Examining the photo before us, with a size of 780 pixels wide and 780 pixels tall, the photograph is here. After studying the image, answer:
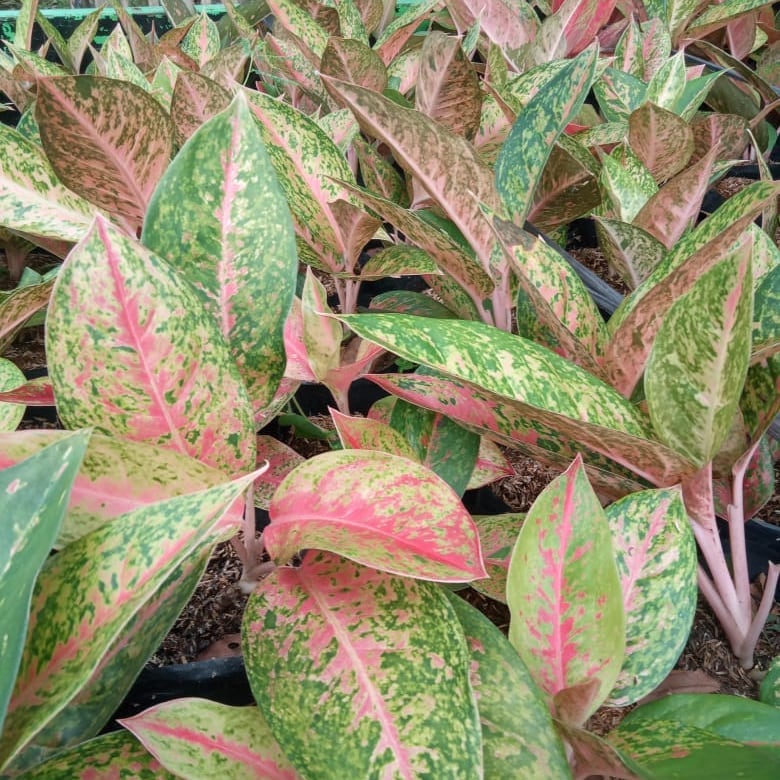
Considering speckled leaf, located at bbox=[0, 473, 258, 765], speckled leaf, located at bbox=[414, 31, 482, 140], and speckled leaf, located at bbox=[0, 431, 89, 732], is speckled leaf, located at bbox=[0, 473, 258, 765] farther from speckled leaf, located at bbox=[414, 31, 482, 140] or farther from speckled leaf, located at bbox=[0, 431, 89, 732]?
speckled leaf, located at bbox=[414, 31, 482, 140]

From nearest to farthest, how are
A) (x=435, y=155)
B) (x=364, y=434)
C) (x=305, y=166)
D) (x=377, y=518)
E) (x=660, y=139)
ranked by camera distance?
(x=377, y=518) → (x=364, y=434) → (x=435, y=155) → (x=305, y=166) → (x=660, y=139)

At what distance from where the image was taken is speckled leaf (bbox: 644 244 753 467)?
16.6 inches

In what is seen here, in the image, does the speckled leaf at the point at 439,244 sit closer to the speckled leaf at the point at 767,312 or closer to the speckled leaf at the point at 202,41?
the speckled leaf at the point at 767,312

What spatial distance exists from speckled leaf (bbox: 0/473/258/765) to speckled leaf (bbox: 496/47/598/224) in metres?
0.43

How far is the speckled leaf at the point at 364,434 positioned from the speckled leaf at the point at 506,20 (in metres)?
1.02

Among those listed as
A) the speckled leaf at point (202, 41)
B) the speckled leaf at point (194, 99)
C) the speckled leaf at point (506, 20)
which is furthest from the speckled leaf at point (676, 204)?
the speckled leaf at point (202, 41)

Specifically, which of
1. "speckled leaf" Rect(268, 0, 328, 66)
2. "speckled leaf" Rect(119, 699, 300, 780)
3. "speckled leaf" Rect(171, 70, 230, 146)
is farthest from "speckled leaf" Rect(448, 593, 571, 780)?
"speckled leaf" Rect(268, 0, 328, 66)

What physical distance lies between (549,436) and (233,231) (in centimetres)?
25

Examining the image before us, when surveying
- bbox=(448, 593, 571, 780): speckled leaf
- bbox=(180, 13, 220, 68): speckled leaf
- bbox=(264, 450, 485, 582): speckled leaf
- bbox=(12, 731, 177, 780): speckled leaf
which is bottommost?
Result: bbox=(12, 731, 177, 780): speckled leaf

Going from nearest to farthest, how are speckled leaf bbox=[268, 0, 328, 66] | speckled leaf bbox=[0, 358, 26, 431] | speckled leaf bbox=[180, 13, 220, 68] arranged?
1. speckled leaf bbox=[0, 358, 26, 431]
2. speckled leaf bbox=[268, 0, 328, 66]
3. speckled leaf bbox=[180, 13, 220, 68]

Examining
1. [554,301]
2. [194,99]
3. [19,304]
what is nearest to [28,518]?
[554,301]

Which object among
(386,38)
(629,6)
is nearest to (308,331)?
(386,38)

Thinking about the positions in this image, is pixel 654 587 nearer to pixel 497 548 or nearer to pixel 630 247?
pixel 497 548

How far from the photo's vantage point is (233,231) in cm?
51
